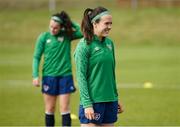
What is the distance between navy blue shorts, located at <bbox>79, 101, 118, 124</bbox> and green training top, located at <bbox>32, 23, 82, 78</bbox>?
3.10m

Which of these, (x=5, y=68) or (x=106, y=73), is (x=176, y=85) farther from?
(x=106, y=73)

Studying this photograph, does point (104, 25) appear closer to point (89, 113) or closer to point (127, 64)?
point (89, 113)

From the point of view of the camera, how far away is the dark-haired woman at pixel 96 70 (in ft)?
23.4

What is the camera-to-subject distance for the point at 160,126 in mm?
11148

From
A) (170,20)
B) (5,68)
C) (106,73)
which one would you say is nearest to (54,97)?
(106,73)

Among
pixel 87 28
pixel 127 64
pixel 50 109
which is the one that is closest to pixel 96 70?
pixel 87 28

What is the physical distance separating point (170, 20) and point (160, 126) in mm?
25897

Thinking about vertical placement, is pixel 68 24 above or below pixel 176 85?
above

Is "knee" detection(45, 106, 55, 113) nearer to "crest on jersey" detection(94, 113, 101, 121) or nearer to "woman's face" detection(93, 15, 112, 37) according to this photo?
"crest on jersey" detection(94, 113, 101, 121)

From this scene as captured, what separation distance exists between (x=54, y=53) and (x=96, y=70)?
3.22 m

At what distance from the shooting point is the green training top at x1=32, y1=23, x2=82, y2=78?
10352mm

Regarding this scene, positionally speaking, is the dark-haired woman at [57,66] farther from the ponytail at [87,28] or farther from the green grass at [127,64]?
the ponytail at [87,28]

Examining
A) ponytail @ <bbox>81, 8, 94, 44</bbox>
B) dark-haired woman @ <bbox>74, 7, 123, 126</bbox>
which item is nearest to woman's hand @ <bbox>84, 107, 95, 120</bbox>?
dark-haired woman @ <bbox>74, 7, 123, 126</bbox>

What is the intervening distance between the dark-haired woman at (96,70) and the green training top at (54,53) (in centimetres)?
309
